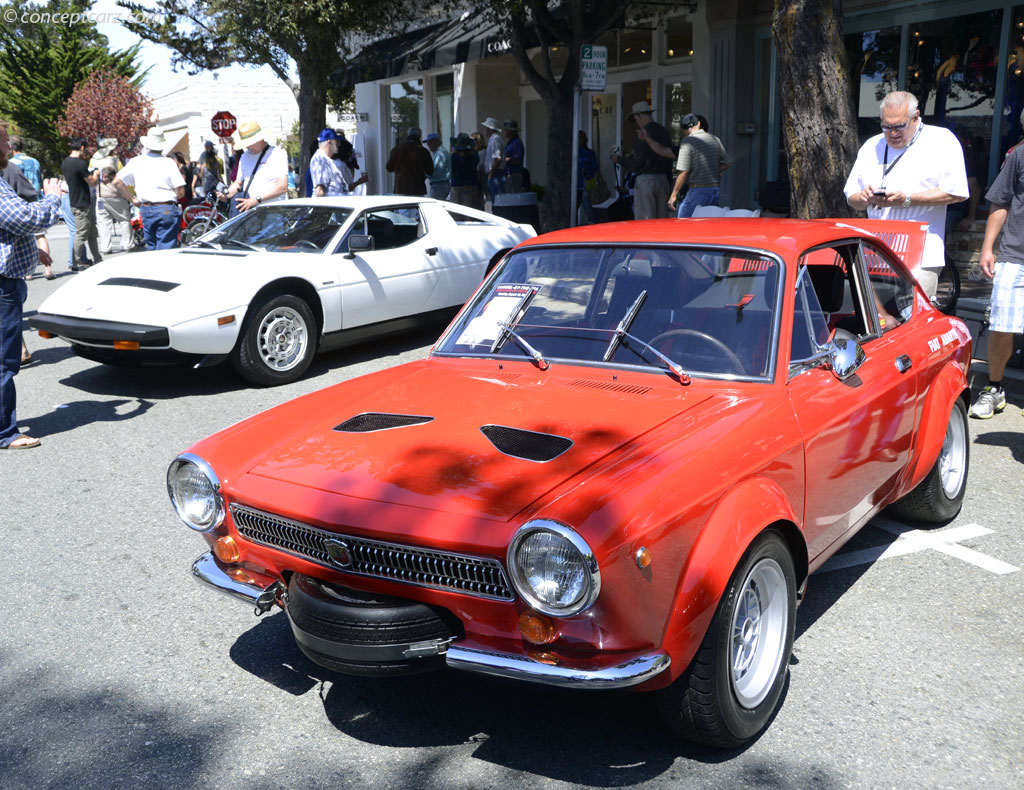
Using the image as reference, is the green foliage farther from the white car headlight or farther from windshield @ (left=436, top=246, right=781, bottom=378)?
the white car headlight

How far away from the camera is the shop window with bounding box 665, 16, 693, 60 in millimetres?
15875

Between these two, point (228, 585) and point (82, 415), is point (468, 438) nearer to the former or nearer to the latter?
point (228, 585)

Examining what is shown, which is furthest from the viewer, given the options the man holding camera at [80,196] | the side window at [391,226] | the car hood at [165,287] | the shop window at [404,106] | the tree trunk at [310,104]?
the shop window at [404,106]

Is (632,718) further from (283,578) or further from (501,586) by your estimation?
(283,578)

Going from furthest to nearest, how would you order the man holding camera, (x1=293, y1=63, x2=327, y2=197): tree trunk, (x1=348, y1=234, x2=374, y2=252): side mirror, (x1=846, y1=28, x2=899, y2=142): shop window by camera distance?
(x1=293, y1=63, x2=327, y2=197): tree trunk
the man holding camera
(x1=846, y1=28, x2=899, y2=142): shop window
(x1=348, y1=234, x2=374, y2=252): side mirror

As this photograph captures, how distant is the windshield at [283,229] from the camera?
8383 millimetres

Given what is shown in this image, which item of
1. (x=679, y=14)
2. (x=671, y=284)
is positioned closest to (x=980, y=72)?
(x=679, y=14)

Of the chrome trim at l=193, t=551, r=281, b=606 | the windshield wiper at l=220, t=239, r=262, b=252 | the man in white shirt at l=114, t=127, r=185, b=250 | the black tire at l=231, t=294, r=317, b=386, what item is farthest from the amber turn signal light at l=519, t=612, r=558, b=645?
the man in white shirt at l=114, t=127, r=185, b=250

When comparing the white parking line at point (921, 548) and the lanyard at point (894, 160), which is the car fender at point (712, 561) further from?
the lanyard at point (894, 160)

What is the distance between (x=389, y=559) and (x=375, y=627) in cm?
19

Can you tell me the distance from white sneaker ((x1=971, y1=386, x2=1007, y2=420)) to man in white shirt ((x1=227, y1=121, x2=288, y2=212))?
8.19 meters

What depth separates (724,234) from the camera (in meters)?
3.88

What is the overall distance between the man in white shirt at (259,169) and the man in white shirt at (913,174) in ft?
23.8

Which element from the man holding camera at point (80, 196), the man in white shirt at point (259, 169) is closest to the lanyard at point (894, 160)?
the man in white shirt at point (259, 169)
